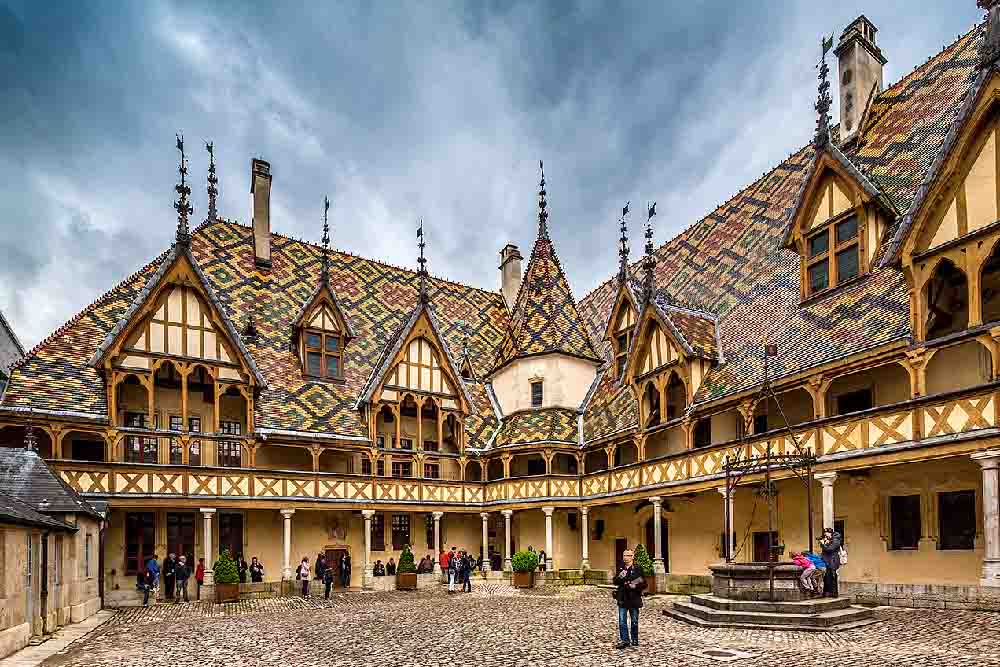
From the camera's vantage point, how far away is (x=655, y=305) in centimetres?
2245

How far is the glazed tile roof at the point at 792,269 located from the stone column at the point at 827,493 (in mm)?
2473

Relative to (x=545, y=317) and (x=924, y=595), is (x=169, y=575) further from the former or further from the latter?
(x=924, y=595)

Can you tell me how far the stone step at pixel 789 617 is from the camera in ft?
40.2

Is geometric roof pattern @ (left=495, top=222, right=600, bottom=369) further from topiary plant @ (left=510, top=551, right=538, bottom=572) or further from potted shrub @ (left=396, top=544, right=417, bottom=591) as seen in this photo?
potted shrub @ (left=396, top=544, right=417, bottom=591)

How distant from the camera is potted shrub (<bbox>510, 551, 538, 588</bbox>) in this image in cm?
2344

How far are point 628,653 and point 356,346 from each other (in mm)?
19379

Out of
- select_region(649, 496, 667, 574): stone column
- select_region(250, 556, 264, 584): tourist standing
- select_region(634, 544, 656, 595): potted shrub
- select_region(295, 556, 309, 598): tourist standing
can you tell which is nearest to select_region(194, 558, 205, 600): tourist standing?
select_region(250, 556, 264, 584): tourist standing

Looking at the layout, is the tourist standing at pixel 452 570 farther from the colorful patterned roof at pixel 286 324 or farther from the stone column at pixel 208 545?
the stone column at pixel 208 545

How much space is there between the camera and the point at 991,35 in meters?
15.0

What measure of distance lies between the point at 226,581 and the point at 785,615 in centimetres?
1445

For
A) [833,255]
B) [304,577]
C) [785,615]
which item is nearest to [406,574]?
[304,577]

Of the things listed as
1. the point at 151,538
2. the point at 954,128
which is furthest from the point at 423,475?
the point at 954,128

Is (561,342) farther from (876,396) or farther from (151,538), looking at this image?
(151,538)

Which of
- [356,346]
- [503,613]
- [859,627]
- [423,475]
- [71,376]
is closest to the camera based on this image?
[859,627]
